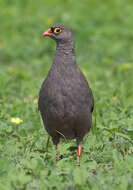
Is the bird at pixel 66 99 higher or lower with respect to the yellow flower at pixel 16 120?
higher

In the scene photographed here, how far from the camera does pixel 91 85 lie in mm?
11086

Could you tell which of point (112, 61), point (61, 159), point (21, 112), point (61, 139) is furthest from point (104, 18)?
point (61, 159)

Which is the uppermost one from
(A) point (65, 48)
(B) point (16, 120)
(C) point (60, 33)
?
(C) point (60, 33)

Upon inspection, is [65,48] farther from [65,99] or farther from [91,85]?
[91,85]

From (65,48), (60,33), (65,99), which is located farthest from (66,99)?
(60,33)

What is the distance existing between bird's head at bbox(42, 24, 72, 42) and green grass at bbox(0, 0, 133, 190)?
42.1 inches

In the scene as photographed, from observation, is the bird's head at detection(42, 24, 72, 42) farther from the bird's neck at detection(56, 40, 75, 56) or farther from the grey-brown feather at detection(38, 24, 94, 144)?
the grey-brown feather at detection(38, 24, 94, 144)

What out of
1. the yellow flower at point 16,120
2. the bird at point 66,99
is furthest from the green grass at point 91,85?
the bird at point 66,99

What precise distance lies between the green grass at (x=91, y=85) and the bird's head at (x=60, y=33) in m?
1.07

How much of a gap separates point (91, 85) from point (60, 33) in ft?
9.73

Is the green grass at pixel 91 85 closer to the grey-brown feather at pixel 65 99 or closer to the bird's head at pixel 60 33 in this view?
the grey-brown feather at pixel 65 99

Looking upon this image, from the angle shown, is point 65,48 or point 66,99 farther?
point 65,48

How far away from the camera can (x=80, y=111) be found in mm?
7840

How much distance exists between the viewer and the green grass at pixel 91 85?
21.9 ft
